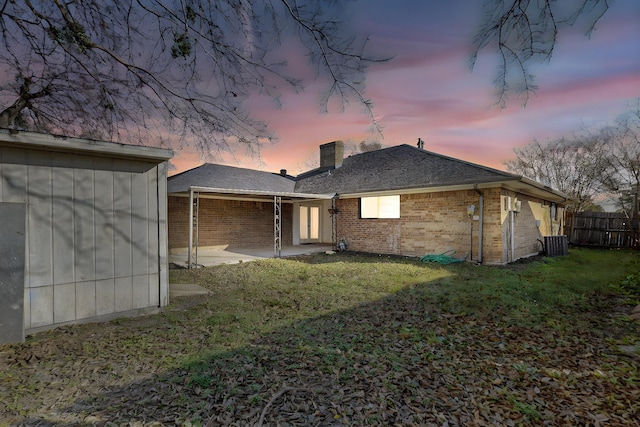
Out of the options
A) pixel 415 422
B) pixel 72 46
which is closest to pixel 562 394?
pixel 415 422

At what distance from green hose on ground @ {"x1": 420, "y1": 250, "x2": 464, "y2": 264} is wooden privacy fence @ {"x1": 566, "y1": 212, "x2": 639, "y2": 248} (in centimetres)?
1070

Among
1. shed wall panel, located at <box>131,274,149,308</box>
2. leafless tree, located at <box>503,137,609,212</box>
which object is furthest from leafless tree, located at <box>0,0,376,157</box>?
leafless tree, located at <box>503,137,609,212</box>

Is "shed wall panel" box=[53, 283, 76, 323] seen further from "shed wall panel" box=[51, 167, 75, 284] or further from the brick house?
the brick house

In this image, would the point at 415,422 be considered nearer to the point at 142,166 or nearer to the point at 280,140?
the point at 280,140

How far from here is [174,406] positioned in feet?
8.48

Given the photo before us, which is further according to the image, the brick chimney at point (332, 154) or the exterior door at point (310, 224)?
the brick chimney at point (332, 154)

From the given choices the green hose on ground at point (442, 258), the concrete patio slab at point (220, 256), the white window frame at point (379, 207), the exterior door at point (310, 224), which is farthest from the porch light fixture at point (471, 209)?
the exterior door at point (310, 224)

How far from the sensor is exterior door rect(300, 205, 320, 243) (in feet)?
54.4

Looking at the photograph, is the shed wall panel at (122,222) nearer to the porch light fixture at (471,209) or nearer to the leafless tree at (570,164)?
the porch light fixture at (471,209)

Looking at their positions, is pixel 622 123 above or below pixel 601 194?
above

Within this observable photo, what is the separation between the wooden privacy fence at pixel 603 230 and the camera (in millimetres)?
15031

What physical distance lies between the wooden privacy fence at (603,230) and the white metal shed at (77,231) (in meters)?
19.4

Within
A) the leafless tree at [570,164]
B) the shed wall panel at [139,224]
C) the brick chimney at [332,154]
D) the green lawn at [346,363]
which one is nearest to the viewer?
the green lawn at [346,363]

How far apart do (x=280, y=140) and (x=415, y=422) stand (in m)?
4.25
